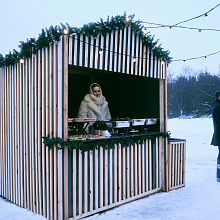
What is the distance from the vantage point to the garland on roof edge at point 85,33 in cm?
385

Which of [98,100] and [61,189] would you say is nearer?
[61,189]

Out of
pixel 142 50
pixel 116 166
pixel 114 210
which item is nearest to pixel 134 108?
pixel 142 50

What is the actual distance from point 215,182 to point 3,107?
4.66m

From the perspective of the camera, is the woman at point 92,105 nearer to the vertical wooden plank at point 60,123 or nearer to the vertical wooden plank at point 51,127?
the vertical wooden plank at point 51,127

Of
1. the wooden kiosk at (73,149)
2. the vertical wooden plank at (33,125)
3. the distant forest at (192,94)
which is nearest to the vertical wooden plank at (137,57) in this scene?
the wooden kiosk at (73,149)

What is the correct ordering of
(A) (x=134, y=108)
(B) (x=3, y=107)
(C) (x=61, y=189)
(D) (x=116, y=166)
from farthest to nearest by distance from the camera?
(A) (x=134, y=108), (B) (x=3, y=107), (D) (x=116, y=166), (C) (x=61, y=189)

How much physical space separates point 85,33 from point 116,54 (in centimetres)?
80

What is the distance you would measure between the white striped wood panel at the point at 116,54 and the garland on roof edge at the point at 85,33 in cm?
8

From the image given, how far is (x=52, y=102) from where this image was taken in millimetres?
3928

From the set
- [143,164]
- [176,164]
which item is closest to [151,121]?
[143,164]

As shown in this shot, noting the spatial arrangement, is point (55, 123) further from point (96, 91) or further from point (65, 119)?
point (96, 91)

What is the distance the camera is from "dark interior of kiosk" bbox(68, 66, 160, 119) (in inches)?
235

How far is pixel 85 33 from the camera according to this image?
13.1 feet

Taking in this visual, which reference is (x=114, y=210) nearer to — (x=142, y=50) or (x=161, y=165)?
(x=161, y=165)
